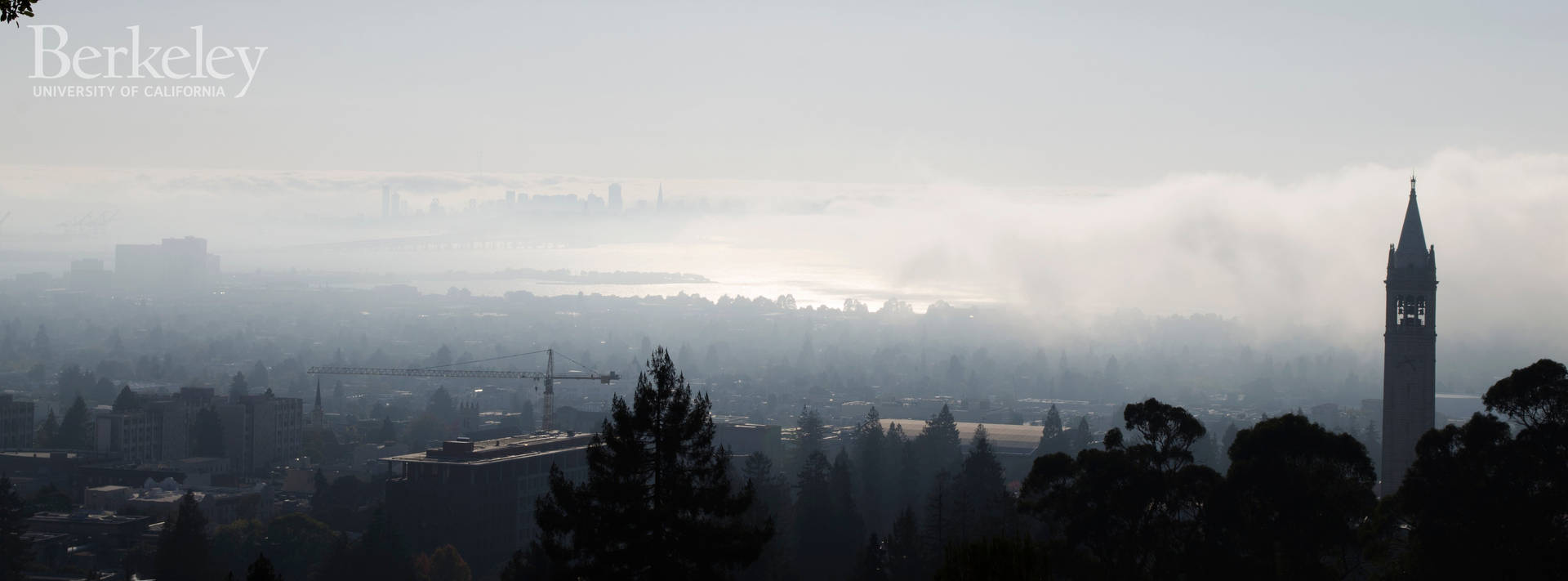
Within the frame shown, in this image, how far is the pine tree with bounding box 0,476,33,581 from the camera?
82.5 ft

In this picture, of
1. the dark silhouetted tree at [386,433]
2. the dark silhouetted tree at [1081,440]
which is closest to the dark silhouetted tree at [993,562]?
the dark silhouetted tree at [1081,440]

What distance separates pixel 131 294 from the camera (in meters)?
165

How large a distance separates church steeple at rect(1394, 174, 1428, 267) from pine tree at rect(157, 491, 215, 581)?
75.1 ft

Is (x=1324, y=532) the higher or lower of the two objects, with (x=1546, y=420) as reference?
lower

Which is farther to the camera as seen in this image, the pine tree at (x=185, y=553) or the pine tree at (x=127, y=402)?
the pine tree at (x=127, y=402)

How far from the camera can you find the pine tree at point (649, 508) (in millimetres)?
11992

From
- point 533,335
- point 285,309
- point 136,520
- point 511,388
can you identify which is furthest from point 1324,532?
point 285,309

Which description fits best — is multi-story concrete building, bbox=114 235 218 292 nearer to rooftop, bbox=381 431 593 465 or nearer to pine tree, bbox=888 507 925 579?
rooftop, bbox=381 431 593 465

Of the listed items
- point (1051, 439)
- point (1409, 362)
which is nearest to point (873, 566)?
point (1409, 362)

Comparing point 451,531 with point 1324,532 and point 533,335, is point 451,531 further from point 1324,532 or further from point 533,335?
point 533,335

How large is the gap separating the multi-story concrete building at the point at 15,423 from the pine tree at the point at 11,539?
99.4 feet

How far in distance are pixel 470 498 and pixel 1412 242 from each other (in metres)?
22.0

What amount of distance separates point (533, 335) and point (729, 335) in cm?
2056

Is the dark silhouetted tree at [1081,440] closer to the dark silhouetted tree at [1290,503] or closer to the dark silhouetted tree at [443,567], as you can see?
the dark silhouetted tree at [443,567]
